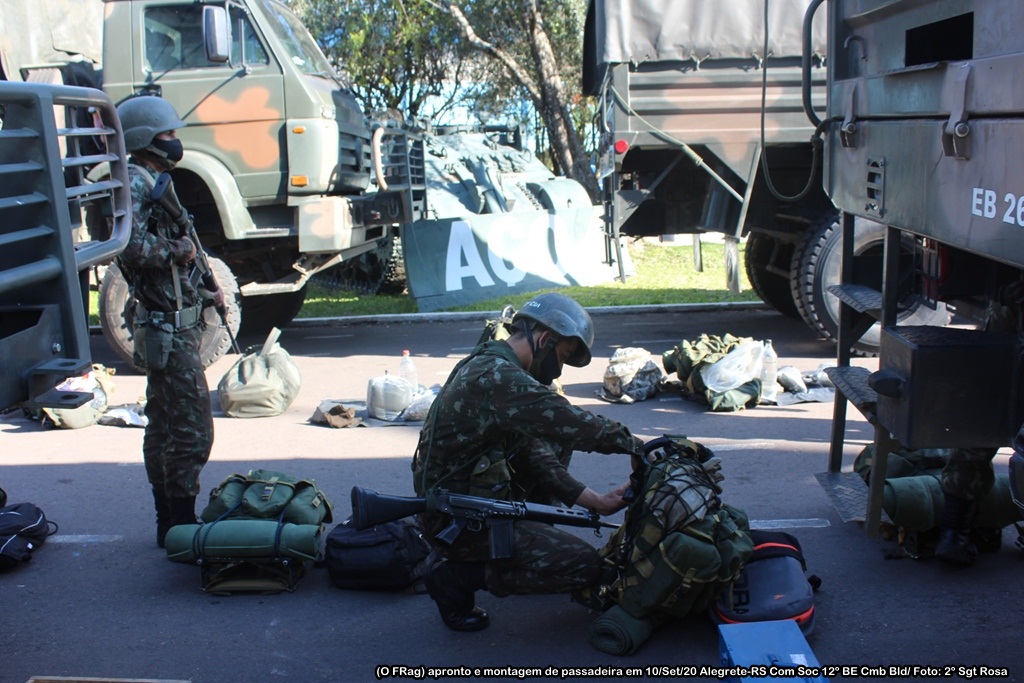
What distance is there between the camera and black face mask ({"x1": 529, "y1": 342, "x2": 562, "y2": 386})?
3633 mm

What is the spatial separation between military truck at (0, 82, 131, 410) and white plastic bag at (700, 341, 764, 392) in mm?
4454

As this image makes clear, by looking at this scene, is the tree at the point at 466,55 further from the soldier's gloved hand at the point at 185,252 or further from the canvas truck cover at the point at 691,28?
the soldier's gloved hand at the point at 185,252

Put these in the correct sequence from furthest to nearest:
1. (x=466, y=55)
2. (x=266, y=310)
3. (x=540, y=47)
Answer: (x=466, y=55) < (x=540, y=47) < (x=266, y=310)

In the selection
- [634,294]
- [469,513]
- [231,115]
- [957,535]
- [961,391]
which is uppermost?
[231,115]

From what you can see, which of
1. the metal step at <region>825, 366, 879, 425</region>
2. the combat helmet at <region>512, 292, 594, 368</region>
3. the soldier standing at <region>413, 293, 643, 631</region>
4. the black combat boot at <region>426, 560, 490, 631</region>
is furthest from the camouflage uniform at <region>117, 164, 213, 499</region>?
the metal step at <region>825, 366, 879, 425</region>

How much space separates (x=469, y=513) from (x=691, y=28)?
17.6 feet

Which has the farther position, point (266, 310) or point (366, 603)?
point (266, 310)

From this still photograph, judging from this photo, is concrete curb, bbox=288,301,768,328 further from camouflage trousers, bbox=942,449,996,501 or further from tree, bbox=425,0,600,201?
tree, bbox=425,0,600,201

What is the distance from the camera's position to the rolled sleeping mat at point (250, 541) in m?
4.00

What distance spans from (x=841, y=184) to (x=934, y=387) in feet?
4.44

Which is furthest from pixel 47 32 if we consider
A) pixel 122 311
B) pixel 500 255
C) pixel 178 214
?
pixel 500 255

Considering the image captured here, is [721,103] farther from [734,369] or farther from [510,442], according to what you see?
[510,442]

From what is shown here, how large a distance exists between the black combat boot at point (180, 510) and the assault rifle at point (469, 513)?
118cm

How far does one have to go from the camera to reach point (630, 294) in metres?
11.2
